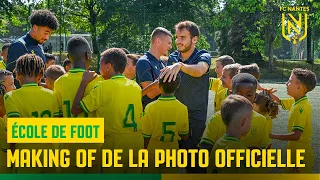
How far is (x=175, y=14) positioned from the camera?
11789 mm

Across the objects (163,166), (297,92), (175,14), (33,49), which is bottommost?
(163,166)

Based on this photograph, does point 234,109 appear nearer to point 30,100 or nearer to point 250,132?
point 250,132

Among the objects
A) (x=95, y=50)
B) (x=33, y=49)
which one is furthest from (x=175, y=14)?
(x=33, y=49)

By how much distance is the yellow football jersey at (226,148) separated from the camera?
213 centimetres

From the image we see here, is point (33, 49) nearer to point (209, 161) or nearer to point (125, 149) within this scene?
point (125, 149)

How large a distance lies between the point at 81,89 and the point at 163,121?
429 mm

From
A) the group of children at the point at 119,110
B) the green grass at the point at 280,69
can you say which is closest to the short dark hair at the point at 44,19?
the group of children at the point at 119,110

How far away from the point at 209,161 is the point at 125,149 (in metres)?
0.37

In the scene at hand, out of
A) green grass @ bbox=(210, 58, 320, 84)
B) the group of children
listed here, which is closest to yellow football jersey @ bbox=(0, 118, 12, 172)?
the group of children

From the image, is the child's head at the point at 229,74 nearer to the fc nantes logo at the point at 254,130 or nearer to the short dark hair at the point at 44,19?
the fc nantes logo at the point at 254,130

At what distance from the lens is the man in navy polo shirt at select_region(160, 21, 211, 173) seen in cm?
261

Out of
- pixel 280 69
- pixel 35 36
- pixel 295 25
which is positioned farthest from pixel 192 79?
pixel 280 69

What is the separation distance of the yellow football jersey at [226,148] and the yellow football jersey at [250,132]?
3.2 inches

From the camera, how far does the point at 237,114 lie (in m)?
2.11
